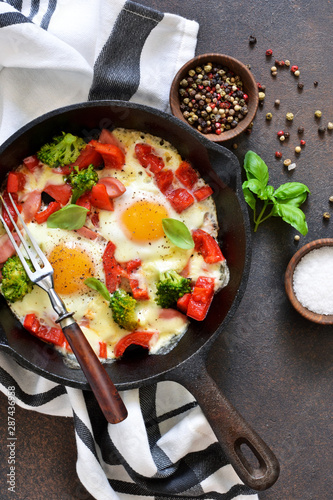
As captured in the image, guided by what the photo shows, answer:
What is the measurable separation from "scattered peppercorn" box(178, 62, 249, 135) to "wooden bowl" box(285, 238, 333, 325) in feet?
3.47

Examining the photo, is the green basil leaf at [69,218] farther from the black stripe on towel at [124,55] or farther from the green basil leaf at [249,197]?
the green basil leaf at [249,197]

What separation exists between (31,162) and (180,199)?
1.10m

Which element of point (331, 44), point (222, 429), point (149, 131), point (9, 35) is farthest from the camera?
point (331, 44)

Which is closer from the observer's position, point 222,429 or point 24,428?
point 222,429

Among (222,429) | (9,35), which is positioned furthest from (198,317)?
(9,35)

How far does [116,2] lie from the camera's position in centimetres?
347

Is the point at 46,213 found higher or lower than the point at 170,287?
higher

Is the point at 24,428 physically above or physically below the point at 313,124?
below

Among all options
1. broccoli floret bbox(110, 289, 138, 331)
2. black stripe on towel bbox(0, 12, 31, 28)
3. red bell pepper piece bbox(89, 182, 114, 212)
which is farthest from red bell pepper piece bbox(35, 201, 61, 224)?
black stripe on towel bbox(0, 12, 31, 28)

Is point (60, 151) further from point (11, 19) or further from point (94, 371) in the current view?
point (94, 371)

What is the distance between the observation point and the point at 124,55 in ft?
11.7

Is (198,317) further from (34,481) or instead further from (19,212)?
(34,481)

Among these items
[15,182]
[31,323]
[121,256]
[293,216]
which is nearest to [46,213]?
[15,182]

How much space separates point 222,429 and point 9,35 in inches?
117
